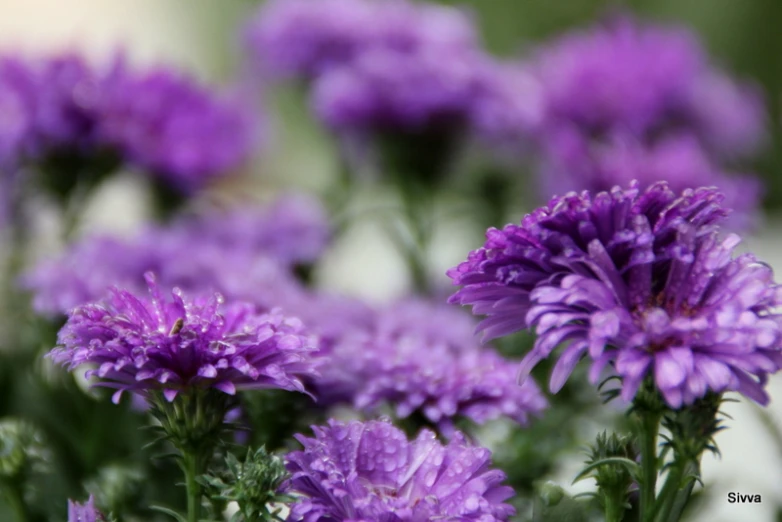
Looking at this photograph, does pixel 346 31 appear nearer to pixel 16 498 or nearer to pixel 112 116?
pixel 112 116

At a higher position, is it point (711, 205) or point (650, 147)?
point (650, 147)

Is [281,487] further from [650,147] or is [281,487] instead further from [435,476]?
[650,147]

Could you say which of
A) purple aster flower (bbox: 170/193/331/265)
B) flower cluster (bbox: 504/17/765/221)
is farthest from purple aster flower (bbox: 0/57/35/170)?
flower cluster (bbox: 504/17/765/221)

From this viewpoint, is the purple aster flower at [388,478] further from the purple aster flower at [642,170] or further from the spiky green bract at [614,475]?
the purple aster flower at [642,170]

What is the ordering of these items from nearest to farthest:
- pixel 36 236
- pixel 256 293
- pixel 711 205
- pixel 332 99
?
pixel 711 205, pixel 256 293, pixel 332 99, pixel 36 236

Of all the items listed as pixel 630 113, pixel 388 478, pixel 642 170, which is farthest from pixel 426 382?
pixel 630 113

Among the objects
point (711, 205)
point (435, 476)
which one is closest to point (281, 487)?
point (435, 476)

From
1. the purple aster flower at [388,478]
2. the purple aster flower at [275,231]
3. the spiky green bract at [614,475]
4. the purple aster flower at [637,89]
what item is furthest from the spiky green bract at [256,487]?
the purple aster flower at [637,89]
